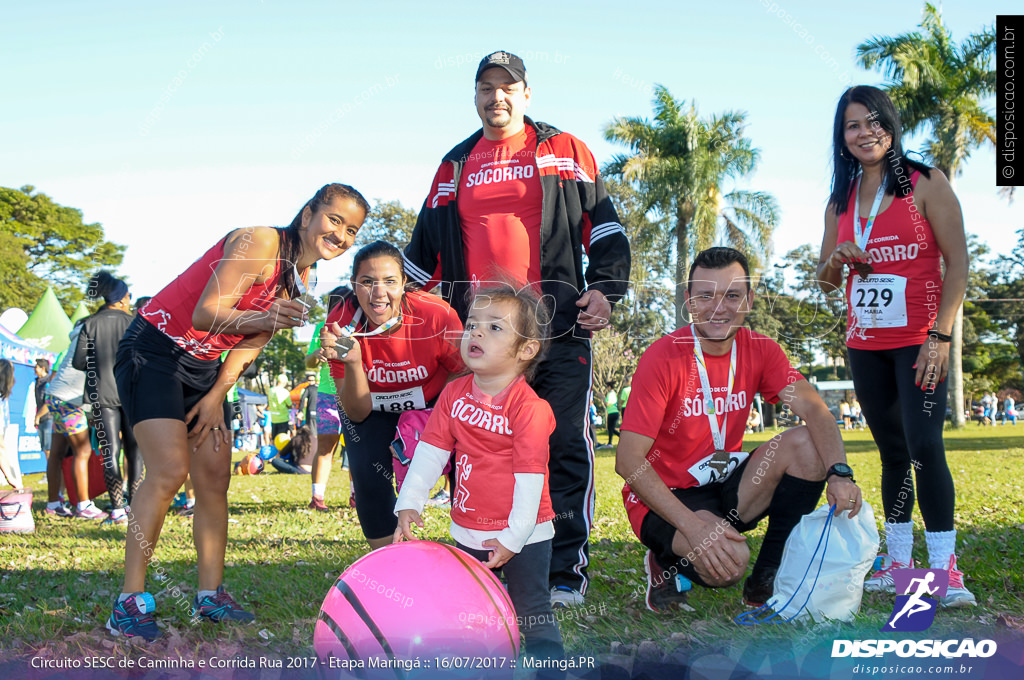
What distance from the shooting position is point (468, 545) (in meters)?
3.24

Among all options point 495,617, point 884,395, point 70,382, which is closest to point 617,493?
point 884,395

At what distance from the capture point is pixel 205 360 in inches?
155

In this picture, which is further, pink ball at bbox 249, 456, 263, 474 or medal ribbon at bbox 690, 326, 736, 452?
pink ball at bbox 249, 456, 263, 474

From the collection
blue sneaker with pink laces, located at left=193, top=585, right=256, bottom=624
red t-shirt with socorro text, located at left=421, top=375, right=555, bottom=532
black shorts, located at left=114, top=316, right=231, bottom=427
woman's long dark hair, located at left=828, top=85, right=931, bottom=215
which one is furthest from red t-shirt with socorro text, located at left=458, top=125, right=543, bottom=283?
blue sneaker with pink laces, located at left=193, top=585, right=256, bottom=624

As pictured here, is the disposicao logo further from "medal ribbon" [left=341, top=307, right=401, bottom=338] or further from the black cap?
the black cap

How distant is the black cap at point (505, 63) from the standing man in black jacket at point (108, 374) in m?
5.22

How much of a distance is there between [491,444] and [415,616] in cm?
93

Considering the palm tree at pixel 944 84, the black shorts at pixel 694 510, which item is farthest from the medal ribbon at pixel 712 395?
the palm tree at pixel 944 84

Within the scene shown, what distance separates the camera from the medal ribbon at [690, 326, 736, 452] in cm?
389

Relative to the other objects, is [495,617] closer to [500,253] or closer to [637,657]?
[637,657]

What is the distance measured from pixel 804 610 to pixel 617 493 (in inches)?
257

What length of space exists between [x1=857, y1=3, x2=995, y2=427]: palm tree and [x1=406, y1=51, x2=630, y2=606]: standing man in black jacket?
24512 mm

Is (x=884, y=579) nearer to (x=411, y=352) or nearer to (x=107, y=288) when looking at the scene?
(x=411, y=352)

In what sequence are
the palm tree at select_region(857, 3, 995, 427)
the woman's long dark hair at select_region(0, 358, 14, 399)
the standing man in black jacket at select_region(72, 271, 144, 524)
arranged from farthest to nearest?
the palm tree at select_region(857, 3, 995, 427), the woman's long dark hair at select_region(0, 358, 14, 399), the standing man in black jacket at select_region(72, 271, 144, 524)
